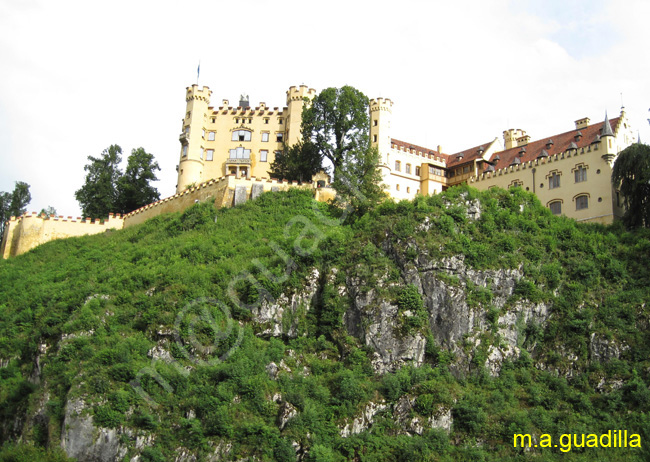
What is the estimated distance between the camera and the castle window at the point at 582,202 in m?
55.3

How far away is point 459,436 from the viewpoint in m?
36.2

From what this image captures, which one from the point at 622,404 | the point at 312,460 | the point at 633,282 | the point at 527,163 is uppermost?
the point at 527,163

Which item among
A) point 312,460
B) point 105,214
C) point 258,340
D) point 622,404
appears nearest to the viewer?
point 312,460

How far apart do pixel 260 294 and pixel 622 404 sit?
19.1 m

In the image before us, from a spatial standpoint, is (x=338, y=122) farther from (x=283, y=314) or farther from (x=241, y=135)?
(x=283, y=314)

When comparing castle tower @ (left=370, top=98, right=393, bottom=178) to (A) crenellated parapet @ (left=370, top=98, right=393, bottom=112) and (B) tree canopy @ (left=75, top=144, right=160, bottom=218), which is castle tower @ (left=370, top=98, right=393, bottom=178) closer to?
(A) crenellated parapet @ (left=370, top=98, right=393, bottom=112)

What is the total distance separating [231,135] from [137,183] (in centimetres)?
952

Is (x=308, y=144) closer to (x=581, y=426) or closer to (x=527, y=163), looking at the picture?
(x=527, y=163)

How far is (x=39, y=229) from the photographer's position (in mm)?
60312

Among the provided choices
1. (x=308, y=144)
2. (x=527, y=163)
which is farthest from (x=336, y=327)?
(x=527, y=163)

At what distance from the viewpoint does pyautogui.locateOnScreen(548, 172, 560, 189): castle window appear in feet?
189

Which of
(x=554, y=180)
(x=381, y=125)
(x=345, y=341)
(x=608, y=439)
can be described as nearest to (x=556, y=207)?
(x=554, y=180)

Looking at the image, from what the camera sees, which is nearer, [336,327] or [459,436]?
[459,436]

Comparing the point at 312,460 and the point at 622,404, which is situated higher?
the point at 622,404
